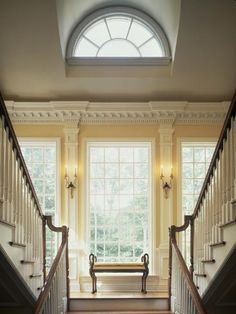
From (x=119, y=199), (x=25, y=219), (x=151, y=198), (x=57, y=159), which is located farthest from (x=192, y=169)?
(x=25, y=219)

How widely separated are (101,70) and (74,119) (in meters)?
1.01

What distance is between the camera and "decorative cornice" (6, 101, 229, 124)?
9094 mm

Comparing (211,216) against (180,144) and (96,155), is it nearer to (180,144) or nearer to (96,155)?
(180,144)

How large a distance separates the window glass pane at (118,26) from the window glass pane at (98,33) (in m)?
0.11

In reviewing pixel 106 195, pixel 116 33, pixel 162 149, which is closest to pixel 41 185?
pixel 106 195

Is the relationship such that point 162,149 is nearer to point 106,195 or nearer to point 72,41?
point 106,195

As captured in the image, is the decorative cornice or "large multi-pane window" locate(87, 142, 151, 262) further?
"large multi-pane window" locate(87, 142, 151, 262)

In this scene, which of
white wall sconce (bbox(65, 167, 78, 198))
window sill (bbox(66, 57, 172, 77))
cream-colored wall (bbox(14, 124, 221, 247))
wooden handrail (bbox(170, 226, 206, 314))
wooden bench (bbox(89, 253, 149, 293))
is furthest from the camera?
cream-colored wall (bbox(14, 124, 221, 247))

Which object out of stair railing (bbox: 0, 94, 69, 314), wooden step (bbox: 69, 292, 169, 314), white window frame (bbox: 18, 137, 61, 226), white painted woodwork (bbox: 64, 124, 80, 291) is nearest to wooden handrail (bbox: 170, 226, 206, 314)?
wooden step (bbox: 69, 292, 169, 314)

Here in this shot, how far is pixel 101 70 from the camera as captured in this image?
893cm

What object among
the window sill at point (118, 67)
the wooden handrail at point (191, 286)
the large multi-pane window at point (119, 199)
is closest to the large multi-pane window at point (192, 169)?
the large multi-pane window at point (119, 199)

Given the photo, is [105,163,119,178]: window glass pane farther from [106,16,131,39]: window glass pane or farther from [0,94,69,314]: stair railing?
[0,94,69,314]: stair railing

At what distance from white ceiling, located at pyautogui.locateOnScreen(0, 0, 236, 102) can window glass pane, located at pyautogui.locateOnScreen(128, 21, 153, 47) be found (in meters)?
0.31

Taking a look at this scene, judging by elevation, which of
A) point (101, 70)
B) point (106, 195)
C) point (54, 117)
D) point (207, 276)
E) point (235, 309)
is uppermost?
point (101, 70)
